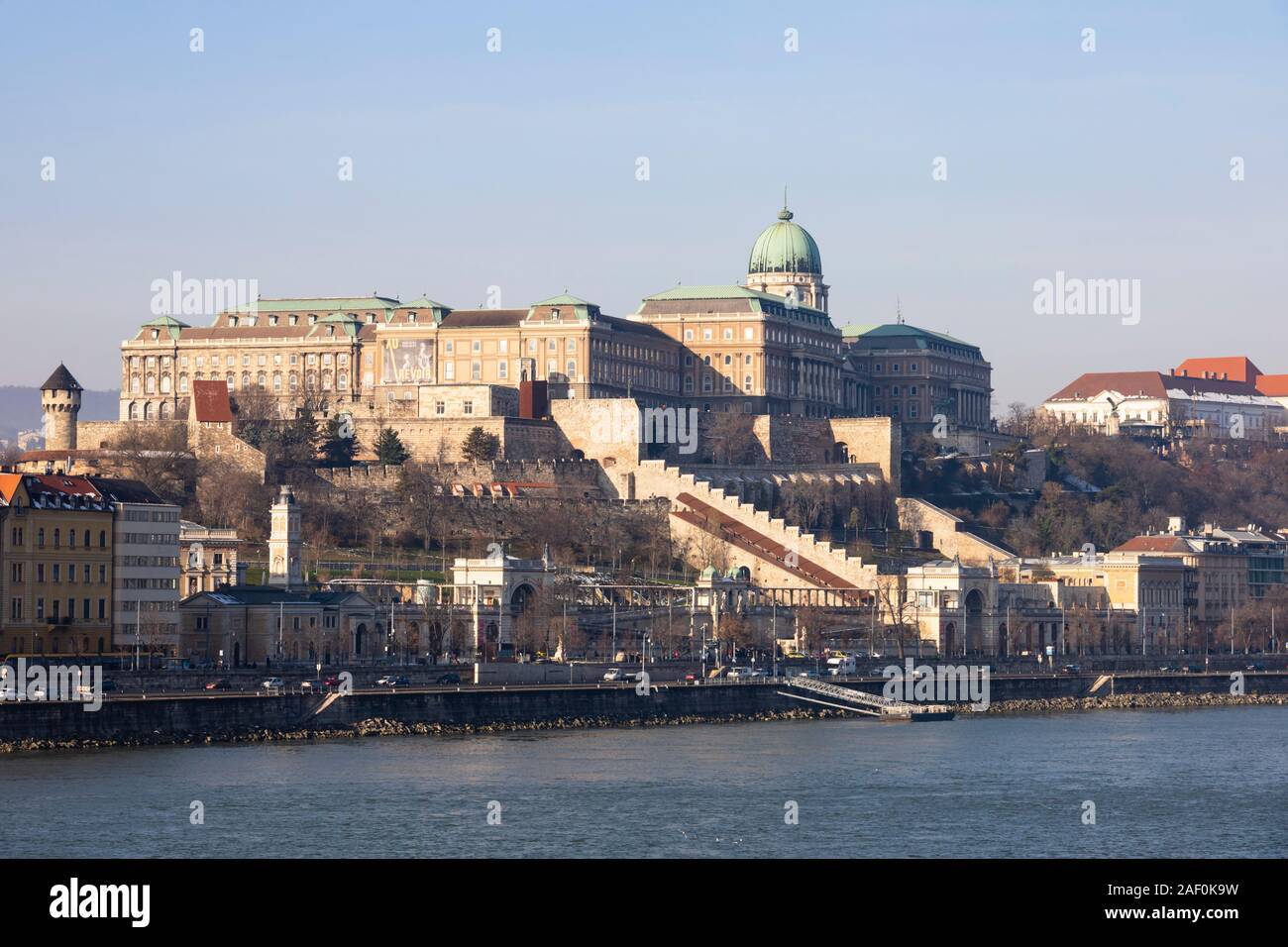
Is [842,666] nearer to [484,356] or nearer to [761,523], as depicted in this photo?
[761,523]

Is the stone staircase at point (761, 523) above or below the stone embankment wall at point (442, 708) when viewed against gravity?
above

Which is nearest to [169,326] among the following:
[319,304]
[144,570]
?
[319,304]

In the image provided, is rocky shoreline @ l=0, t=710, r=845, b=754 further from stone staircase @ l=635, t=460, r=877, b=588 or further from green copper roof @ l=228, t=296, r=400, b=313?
green copper roof @ l=228, t=296, r=400, b=313

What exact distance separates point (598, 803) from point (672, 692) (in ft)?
83.1

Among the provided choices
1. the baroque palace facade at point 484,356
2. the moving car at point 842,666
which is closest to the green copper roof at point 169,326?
the baroque palace facade at point 484,356

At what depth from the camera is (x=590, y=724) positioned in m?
73.4

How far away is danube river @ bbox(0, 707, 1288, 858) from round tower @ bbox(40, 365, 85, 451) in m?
48.5

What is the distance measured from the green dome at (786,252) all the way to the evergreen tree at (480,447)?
46.1m

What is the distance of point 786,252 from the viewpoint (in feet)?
514

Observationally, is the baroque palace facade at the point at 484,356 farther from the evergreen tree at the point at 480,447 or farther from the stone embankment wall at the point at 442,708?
the stone embankment wall at the point at 442,708

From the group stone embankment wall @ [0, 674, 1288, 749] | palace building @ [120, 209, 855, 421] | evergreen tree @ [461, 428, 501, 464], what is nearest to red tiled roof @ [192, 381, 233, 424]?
palace building @ [120, 209, 855, 421]

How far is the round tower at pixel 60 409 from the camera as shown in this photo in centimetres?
11294
